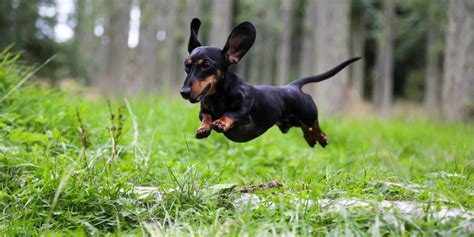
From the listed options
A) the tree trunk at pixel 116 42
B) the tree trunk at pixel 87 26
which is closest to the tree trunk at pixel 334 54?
the tree trunk at pixel 116 42

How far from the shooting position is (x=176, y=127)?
21.1 feet

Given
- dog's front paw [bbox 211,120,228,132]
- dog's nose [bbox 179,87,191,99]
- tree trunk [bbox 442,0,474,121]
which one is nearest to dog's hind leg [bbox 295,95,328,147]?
dog's front paw [bbox 211,120,228,132]

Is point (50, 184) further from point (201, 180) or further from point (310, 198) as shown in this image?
point (310, 198)

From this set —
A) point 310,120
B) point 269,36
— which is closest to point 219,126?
point 310,120

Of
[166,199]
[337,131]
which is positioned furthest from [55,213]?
[337,131]

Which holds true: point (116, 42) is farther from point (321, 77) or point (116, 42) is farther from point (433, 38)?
point (433, 38)

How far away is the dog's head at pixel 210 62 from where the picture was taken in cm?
217

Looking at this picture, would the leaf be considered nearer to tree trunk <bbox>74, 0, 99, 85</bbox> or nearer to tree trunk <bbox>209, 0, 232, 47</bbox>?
tree trunk <bbox>209, 0, 232, 47</bbox>

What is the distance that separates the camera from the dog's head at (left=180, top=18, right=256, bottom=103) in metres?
2.17

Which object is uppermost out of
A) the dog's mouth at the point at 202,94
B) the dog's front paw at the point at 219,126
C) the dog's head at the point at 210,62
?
the dog's head at the point at 210,62

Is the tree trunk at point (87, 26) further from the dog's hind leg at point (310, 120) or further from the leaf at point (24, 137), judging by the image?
the dog's hind leg at point (310, 120)

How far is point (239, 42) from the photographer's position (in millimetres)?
2348

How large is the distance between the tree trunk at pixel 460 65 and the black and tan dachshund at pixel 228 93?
8.65 metres

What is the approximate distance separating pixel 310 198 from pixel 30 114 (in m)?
3.32
